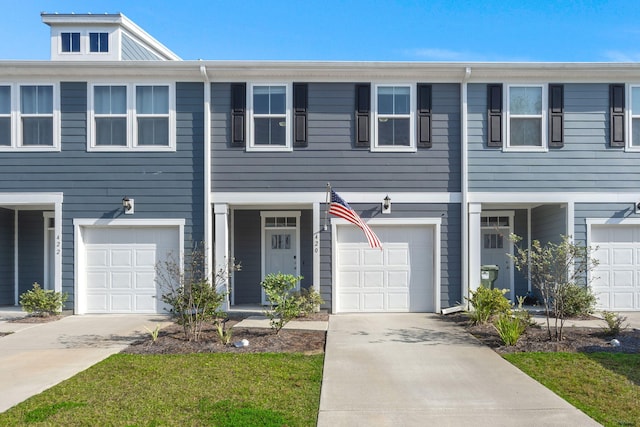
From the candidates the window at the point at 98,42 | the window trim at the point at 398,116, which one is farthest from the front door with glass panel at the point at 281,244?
the window at the point at 98,42

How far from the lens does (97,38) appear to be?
945 inches

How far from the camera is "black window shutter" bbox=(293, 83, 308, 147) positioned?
11641mm

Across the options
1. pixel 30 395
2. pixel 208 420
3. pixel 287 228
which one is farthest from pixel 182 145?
pixel 208 420

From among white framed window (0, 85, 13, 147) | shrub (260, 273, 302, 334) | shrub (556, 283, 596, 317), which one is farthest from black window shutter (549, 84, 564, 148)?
white framed window (0, 85, 13, 147)

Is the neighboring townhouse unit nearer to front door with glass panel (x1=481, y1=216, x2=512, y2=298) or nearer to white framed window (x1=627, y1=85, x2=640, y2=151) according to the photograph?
white framed window (x1=627, y1=85, x2=640, y2=151)

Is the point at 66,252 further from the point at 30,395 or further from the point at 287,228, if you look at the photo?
the point at 30,395

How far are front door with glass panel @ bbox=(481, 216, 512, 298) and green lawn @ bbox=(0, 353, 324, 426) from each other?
744 centimetres

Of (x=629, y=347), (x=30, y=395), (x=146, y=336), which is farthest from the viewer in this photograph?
(x=146, y=336)

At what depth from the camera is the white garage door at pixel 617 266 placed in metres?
11.9

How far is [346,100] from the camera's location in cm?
1170

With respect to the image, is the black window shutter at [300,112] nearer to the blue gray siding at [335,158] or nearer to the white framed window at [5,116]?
the blue gray siding at [335,158]

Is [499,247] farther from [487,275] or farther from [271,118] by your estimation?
[271,118]

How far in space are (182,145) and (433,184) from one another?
5499mm

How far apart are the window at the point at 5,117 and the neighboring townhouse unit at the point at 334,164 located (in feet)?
0.10
